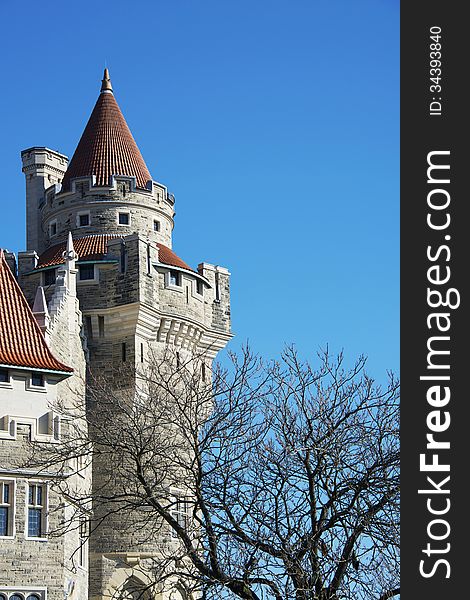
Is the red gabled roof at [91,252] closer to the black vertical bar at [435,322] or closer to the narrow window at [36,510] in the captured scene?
the narrow window at [36,510]

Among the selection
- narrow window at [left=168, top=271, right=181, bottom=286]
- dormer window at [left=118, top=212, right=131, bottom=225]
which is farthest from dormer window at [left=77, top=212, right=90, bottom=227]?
narrow window at [left=168, top=271, right=181, bottom=286]

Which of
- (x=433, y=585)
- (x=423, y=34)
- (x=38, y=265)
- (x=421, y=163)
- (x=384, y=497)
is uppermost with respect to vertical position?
(x=38, y=265)

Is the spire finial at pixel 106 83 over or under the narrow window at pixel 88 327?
over

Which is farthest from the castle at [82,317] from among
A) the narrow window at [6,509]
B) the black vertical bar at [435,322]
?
the black vertical bar at [435,322]

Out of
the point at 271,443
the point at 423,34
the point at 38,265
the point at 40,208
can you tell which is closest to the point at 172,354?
the point at 38,265

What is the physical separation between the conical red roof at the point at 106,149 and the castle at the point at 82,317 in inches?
2.0

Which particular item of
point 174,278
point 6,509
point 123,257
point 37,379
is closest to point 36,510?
point 6,509

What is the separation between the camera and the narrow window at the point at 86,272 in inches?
1657

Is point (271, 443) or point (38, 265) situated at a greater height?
point (38, 265)

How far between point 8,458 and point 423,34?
2037 cm

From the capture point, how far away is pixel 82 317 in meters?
41.7

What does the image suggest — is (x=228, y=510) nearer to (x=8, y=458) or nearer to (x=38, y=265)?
(x=8, y=458)

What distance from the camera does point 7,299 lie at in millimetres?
35938

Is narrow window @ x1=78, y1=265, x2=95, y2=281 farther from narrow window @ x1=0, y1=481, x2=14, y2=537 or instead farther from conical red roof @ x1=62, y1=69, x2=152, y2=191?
narrow window @ x1=0, y1=481, x2=14, y2=537
